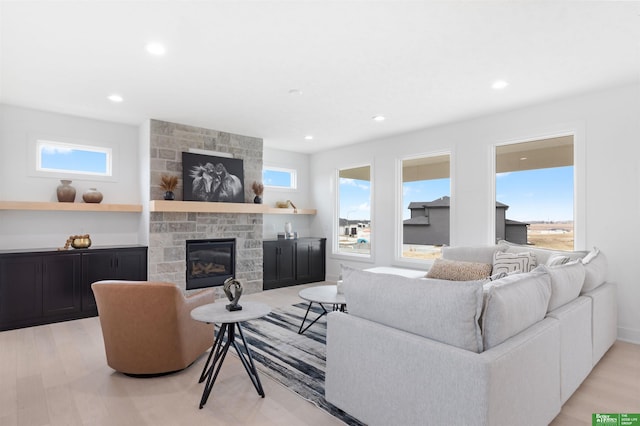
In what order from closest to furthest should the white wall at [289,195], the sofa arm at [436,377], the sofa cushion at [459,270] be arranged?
the sofa arm at [436,377] < the sofa cushion at [459,270] < the white wall at [289,195]

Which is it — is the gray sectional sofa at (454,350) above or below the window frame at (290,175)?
below

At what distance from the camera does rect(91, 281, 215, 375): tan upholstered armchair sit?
2607 millimetres

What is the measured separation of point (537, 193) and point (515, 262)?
1.29m

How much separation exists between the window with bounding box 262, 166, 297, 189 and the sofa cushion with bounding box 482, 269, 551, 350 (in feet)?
17.9

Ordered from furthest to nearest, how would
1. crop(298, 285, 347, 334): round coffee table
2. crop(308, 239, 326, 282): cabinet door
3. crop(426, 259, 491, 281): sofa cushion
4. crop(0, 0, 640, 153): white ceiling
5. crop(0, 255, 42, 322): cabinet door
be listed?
crop(308, 239, 326, 282): cabinet door
crop(0, 255, 42, 322): cabinet door
crop(426, 259, 491, 281): sofa cushion
crop(298, 285, 347, 334): round coffee table
crop(0, 0, 640, 153): white ceiling

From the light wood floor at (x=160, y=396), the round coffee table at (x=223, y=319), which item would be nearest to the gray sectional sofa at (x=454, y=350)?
the light wood floor at (x=160, y=396)

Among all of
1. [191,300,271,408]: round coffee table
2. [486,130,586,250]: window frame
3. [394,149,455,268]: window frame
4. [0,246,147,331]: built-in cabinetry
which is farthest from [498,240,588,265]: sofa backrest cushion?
[0,246,147,331]: built-in cabinetry

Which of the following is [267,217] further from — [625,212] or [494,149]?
[625,212]

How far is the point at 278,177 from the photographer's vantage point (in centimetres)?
723

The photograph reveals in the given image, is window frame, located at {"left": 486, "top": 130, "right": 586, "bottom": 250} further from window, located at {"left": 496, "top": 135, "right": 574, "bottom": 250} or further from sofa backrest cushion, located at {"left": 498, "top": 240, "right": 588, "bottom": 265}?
sofa backrest cushion, located at {"left": 498, "top": 240, "right": 588, "bottom": 265}

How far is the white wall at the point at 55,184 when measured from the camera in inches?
176

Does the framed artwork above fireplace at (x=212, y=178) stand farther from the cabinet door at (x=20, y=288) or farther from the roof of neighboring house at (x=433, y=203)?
the roof of neighboring house at (x=433, y=203)

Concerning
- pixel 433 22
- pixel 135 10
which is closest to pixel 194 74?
pixel 135 10

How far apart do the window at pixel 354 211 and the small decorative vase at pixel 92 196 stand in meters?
4.18
